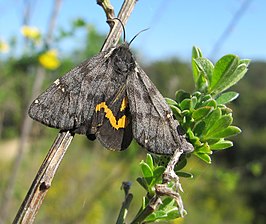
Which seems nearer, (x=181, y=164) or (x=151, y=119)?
(x=181, y=164)

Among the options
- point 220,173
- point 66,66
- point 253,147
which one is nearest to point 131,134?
point 220,173

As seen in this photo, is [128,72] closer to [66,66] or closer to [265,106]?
[66,66]

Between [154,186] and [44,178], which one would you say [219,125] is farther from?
[44,178]

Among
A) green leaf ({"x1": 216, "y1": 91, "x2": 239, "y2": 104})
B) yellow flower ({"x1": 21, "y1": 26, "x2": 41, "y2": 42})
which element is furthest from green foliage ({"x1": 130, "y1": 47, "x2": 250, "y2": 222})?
yellow flower ({"x1": 21, "y1": 26, "x2": 41, "y2": 42})

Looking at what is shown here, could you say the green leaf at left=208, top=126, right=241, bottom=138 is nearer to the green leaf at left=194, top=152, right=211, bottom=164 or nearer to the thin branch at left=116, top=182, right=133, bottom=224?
the green leaf at left=194, top=152, right=211, bottom=164

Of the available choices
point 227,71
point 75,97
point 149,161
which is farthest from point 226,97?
point 75,97

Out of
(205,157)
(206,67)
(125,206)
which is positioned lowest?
(125,206)

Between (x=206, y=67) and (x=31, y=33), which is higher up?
(x=206, y=67)
